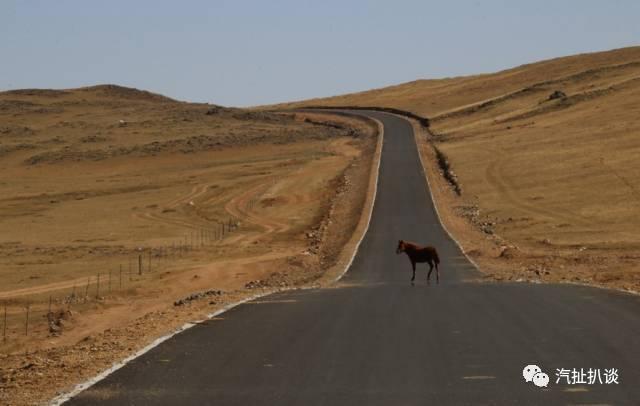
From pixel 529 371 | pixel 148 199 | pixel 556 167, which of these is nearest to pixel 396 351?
pixel 529 371

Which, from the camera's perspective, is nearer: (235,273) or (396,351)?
(396,351)

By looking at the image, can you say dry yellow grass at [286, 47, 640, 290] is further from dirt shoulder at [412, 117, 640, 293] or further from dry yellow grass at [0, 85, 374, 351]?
dry yellow grass at [0, 85, 374, 351]

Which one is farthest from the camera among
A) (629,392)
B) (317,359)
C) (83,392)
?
(317,359)

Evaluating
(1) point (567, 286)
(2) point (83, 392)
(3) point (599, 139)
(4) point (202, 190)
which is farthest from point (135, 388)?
(3) point (599, 139)

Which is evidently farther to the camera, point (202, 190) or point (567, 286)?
point (202, 190)

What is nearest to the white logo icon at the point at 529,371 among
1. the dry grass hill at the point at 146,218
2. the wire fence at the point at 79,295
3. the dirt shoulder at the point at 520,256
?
the dry grass hill at the point at 146,218

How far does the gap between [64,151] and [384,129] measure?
29.0 meters

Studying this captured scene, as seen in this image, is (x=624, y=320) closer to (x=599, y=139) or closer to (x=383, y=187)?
(x=383, y=187)

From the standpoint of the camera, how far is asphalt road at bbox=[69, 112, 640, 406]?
10578 millimetres

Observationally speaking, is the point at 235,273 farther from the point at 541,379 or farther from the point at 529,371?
the point at 541,379

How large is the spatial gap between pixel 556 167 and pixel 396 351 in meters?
50.9

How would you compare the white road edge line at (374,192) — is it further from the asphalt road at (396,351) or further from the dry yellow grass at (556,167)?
the asphalt road at (396,351)

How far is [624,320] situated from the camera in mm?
15289

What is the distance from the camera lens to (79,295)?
30.5m
